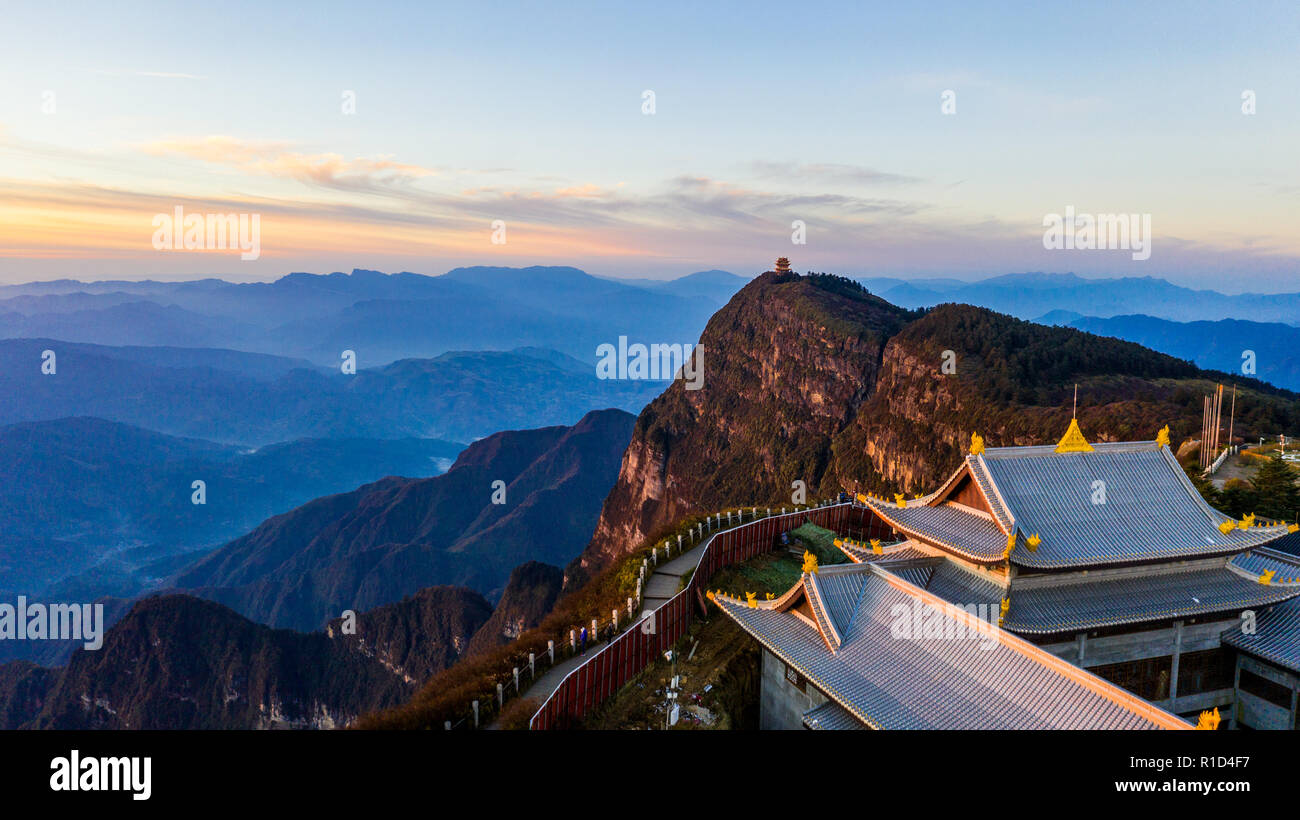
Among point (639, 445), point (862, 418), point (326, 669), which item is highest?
point (862, 418)

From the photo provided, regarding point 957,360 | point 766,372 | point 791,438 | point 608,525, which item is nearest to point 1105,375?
point 957,360

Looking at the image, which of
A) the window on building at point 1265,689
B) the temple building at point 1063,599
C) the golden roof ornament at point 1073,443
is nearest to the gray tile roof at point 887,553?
the temple building at point 1063,599

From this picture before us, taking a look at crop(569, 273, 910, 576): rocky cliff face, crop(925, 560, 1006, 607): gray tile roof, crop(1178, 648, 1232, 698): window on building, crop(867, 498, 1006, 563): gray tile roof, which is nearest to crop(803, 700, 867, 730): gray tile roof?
crop(925, 560, 1006, 607): gray tile roof

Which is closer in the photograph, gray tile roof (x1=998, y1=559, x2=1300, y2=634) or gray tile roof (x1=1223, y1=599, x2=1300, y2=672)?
gray tile roof (x1=998, y1=559, x2=1300, y2=634)

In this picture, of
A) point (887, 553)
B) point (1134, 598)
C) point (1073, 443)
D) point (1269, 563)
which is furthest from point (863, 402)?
point (1134, 598)

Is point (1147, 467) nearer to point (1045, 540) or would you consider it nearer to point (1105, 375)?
point (1045, 540)

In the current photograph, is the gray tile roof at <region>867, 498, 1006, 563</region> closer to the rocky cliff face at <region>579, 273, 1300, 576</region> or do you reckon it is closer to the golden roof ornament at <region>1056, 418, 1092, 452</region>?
the golden roof ornament at <region>1056, 418, 1092, 452</region>
